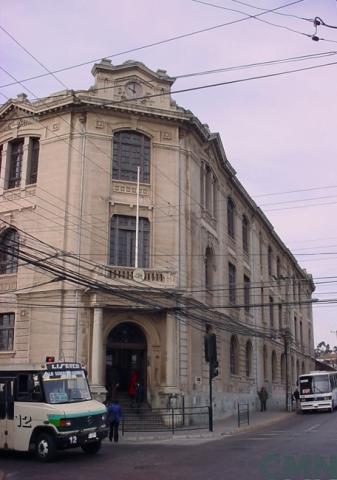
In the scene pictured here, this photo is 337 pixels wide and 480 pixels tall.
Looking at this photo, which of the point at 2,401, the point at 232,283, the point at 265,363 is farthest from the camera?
the point at 265,363

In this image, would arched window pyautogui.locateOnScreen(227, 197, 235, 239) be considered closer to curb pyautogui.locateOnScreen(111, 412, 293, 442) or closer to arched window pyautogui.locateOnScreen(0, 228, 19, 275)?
arched window pyautogui.locateOnScreen(0, 228, 19, 275)

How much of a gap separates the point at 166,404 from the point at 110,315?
4.77m

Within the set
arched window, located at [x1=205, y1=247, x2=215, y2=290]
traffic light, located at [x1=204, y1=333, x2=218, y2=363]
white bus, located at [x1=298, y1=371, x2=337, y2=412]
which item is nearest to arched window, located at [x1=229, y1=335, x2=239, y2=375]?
white bus, located at [x1=298, y1=371, x2=337, y2=412]

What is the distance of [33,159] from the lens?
1201 inches

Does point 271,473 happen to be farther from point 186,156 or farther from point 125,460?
point 186,156

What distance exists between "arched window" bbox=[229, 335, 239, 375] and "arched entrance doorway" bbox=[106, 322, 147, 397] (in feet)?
32.8

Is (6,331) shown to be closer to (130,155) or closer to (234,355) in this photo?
(130,155)

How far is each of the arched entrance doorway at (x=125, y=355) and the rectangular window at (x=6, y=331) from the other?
185 inches

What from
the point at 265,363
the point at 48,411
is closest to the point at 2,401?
the point at 48,411

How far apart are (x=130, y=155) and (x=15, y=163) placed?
6.30 meters

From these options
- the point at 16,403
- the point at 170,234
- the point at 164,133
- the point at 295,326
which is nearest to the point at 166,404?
the point at 170,234

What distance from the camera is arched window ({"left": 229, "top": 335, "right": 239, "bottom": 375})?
36781mm

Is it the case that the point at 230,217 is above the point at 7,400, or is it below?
Answer: above

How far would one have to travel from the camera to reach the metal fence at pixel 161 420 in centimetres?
2462
